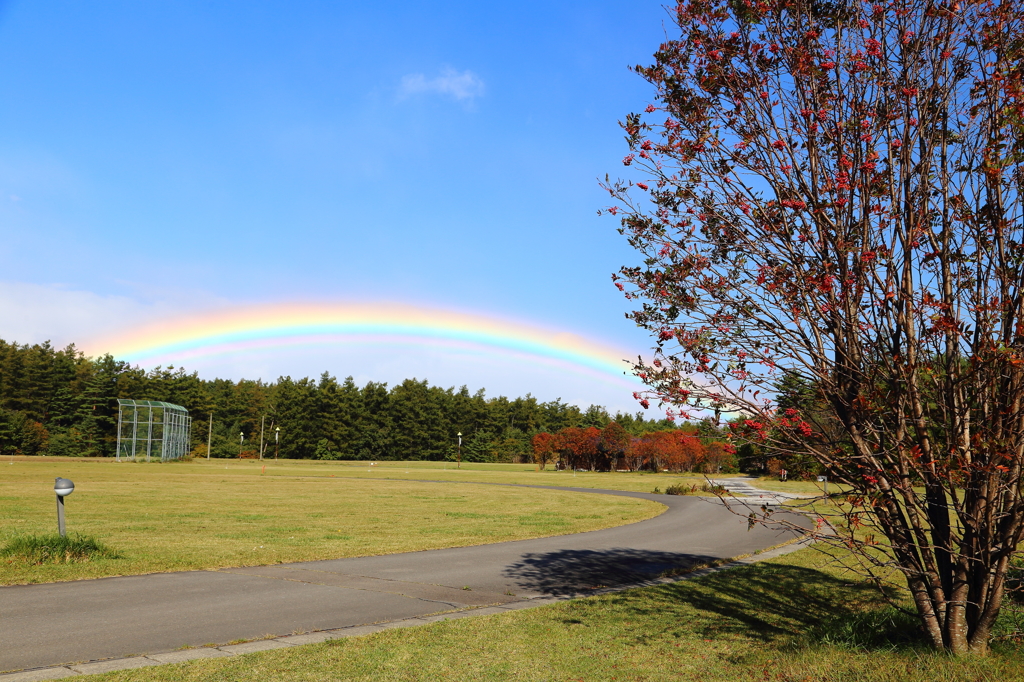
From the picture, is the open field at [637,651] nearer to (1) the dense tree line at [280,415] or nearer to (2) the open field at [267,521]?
(2) the open field at [267,521]

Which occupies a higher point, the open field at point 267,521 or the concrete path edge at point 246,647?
the concrete path edge at point 246,647

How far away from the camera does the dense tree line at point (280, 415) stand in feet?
276

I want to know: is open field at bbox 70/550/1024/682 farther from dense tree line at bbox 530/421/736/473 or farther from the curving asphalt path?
dense tree line at bbox 530/421/736/473

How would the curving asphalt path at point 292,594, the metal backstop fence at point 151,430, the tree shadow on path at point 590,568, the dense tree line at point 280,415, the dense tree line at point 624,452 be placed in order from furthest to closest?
the dense tree line at point 280,415 → the dense tree line at point 624,452 → the metal backstop fence at point 151,430 → the tree shadow on path at point 590,568 → the curving asphalt path at point 292,594

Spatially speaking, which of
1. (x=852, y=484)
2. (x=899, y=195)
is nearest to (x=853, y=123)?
(x=899, y=195)

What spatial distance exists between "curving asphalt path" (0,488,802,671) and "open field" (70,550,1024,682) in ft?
3.36

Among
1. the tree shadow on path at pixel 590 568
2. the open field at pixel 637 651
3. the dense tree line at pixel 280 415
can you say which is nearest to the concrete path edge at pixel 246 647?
the open field at pixel 637 651

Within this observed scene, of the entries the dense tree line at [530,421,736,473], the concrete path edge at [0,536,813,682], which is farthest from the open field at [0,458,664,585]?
the dense tree line at [530,421,736,473]

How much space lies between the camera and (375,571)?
1066 cm

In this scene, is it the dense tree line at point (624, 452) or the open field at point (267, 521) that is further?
the dense tree line at point (624, 452)

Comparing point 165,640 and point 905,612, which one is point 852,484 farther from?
point 165,640

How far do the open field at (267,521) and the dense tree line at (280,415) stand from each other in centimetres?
5886

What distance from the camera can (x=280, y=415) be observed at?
104 m

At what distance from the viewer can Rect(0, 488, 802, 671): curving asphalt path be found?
6570 mm
